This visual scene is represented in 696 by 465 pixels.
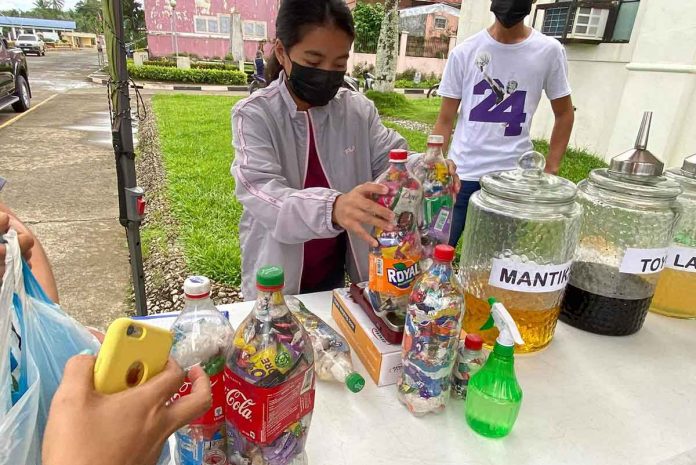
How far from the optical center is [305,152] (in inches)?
59.2

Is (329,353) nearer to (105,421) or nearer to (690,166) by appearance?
(105,421)

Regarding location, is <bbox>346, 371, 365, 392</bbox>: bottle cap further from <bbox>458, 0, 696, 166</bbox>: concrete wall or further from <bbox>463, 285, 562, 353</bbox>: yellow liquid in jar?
<bbox>458, 0, 696, 166</bbox>: concrete wall

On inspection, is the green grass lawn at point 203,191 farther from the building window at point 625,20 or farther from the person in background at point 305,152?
the building window at point 625,20

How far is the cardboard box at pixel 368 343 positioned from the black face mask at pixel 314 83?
655 mm

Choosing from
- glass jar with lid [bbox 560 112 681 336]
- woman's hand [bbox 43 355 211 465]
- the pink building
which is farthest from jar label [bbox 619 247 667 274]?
the pink building

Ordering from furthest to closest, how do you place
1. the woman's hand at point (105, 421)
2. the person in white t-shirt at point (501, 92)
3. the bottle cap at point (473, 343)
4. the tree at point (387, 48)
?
the tree at point (387, 48) → the person in white t-shirt at point (501, 92) → the bottle cap at point (473, 343) → the woman's hand at point (105, 421)

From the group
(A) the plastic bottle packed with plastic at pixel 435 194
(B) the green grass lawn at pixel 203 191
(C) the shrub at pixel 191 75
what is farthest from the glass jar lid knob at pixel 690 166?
(C) the shrub at pixel 191 75

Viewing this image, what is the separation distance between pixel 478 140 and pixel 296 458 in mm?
2003

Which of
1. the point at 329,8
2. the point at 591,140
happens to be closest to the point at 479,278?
the point at 329,8

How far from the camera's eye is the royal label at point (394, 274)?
3.33ft

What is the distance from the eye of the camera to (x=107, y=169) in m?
6.02

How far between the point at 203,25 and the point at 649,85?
2162 centimetres

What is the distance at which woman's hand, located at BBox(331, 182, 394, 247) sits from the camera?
995 millimetres

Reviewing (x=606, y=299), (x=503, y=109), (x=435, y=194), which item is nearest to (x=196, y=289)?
(x=435, y=194)
